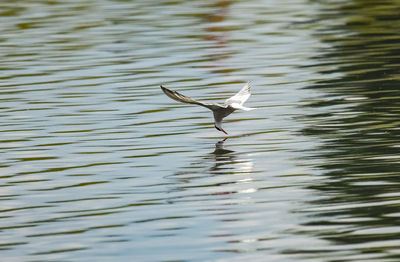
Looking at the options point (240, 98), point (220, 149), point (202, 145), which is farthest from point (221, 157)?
point (240, 98)

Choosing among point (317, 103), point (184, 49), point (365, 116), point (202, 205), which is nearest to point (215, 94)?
point (317, 103)

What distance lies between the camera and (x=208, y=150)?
13273 mm

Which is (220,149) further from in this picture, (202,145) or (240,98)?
(240,98)

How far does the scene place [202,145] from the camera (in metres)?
13.6

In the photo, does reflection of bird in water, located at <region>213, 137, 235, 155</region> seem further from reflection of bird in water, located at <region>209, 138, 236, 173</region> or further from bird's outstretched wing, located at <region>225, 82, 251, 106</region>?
bird's outstretched wing, located at <region>225, 82, 251, 106</region>

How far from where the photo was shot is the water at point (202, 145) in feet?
31.3

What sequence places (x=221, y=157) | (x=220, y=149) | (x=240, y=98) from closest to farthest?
(x=221, y=157) < (x=220, y=149) < (x=240, y=98)

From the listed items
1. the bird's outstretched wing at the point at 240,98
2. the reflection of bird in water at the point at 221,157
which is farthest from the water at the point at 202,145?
the bird's outstretched wing at the point at 240,98

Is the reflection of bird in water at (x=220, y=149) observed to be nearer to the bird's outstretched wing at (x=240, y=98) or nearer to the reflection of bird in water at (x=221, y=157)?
the reflection of bird in water at (x=221, y=157)

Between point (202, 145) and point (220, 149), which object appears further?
point (202, 145)

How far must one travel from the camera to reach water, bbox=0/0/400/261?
9.53 meters

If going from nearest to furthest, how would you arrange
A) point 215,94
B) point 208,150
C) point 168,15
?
1. point 208,150
2. point 215,94
3. point 168,15

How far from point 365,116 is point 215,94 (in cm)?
335

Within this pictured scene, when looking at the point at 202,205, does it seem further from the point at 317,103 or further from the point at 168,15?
the point at 168,15
